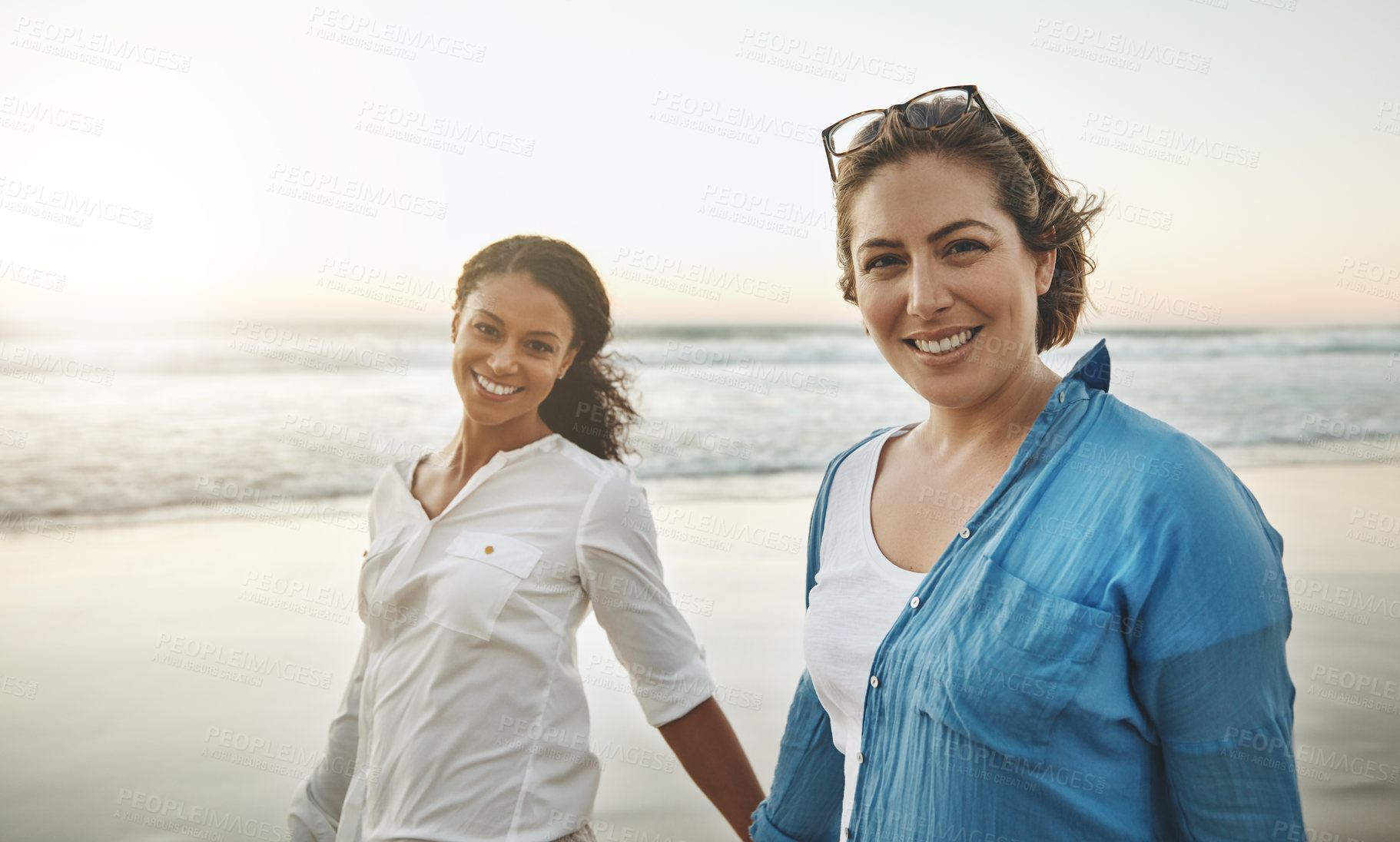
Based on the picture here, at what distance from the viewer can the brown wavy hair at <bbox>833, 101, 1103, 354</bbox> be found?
5.19ft

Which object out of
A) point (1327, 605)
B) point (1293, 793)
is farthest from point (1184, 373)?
point (1293, 793)

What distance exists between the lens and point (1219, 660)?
3.85 ft

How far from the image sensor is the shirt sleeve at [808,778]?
6.01ft

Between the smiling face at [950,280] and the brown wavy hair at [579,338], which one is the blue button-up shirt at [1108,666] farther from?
the brown wavy hair at [579,338]

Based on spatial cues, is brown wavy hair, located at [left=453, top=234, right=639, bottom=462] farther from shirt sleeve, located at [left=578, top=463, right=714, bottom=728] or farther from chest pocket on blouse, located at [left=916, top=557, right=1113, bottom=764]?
chest pocket on blouse, located at [left=916, top=557, right=1113, bottom=764]

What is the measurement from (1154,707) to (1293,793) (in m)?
0.21

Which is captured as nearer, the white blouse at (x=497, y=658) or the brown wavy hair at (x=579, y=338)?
the white blouse at (x=497, y=658)

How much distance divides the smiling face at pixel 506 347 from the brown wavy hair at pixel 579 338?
0.15 ft

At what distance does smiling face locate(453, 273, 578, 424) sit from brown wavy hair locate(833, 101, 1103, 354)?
2.93ft

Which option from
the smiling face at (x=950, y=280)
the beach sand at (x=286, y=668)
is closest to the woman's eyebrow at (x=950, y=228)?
the smiling face at (x=950, y=280)

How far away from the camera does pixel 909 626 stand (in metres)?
1.44

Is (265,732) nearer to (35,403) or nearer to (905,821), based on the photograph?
(905,821)

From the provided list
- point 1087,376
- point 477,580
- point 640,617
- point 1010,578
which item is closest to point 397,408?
point 477,580

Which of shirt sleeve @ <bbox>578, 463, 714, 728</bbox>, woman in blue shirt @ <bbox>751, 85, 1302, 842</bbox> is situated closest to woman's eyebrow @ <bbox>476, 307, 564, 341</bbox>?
shirt sleeve @ <bbox>578, 463, 714, 728</bbox>
